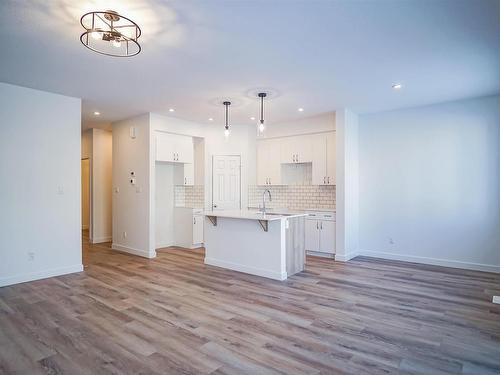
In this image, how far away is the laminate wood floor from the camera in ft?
7.97

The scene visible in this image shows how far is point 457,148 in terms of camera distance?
529cm

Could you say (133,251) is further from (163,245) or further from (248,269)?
(248,269)

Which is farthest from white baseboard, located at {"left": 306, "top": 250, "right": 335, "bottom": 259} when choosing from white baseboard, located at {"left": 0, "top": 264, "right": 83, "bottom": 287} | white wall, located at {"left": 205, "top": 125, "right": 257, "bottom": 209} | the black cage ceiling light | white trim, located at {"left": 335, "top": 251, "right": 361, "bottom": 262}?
the black cage ceiling light

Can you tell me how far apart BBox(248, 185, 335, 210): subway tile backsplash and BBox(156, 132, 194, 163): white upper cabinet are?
161 centimetres


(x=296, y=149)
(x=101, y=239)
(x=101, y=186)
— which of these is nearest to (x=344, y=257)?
(x=296, y=149)

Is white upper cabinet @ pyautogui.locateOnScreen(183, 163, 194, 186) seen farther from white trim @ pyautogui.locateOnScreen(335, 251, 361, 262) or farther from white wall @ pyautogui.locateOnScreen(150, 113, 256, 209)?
white trim @ pyautogui.locateOnScreen(335, 251, 361, 262)

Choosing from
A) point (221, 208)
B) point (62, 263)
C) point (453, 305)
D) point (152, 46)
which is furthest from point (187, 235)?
point (453, 305)

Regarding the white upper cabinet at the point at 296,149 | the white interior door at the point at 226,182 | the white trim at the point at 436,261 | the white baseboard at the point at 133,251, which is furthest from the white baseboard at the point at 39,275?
the white trim at the point at 436,261

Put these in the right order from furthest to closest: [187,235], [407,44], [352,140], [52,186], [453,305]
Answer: [187,235]
[352,140]
[52,186]
[453,305]
[407,44]

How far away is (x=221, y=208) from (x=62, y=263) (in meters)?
3.22

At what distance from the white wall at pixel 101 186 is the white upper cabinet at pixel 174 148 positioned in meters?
2.45

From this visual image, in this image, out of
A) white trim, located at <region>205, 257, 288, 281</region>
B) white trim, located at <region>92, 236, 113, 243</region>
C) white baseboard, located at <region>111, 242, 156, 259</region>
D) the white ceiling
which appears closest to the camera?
the white ceiling

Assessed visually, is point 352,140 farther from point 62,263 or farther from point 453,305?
point 62,263

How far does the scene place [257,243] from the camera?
484 centimetres
